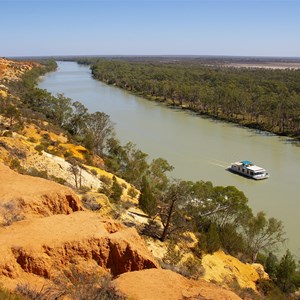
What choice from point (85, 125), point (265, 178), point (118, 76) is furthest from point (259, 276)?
point (118, 76)

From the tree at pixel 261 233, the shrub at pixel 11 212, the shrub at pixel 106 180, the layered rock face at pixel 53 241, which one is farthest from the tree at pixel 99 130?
the shrub at pixel 11 212

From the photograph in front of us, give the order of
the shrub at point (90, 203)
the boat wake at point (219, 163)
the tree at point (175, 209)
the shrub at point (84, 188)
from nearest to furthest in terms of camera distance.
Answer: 1. the shrub at point (90, 203)
2. the tree at point (175, 209)
3. the shrub at point (84, 188)
4. the boat wake at point (219, 163)

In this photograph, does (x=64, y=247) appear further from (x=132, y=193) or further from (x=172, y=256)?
(x=132, y=193)

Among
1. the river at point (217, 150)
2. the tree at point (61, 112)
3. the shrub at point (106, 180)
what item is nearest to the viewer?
the shrub at point (106, 180)

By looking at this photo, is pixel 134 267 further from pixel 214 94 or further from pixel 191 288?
pixel 214 94

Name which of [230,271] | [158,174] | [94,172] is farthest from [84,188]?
[230,271]

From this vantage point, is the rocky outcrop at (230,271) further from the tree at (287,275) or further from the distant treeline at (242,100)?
the distant treeline at (242,100)

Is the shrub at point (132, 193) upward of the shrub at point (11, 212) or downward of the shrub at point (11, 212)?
downward
